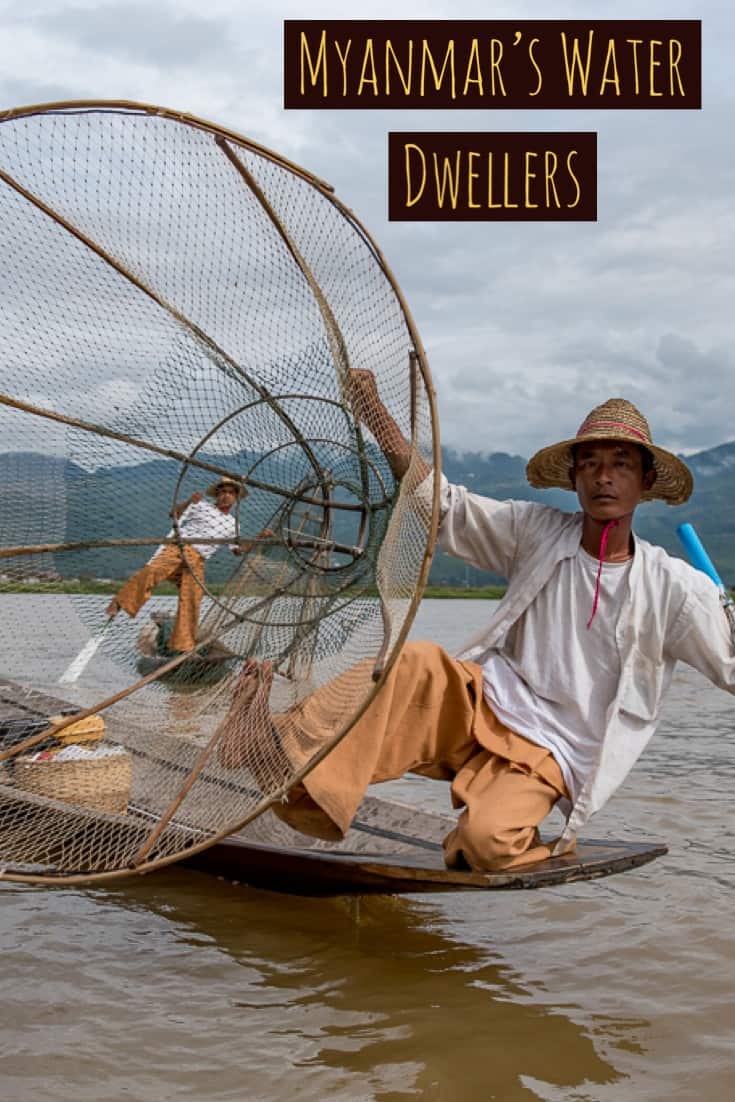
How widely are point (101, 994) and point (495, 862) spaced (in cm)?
106

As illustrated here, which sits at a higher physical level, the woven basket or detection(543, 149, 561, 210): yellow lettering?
detection(543, 149, 561, 210): yellow lettering

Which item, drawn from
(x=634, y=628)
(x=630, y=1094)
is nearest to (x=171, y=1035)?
(x=630, y=1094)

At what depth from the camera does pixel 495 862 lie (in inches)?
109

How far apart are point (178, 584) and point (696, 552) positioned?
73.1 inches

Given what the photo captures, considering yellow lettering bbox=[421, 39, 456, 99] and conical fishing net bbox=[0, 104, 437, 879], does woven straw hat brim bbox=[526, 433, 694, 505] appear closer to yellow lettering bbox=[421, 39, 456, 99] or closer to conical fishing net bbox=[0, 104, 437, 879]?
conical fishing net bbox=[0, 104, 437, 879]

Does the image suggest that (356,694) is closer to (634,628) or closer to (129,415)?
(634,628)

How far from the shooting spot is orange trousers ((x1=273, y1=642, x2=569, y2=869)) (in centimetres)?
277

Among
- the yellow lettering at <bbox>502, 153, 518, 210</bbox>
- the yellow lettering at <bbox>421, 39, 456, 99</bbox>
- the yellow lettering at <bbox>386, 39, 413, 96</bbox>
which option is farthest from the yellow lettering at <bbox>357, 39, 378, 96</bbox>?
the yellow lettering at <bbox>502, 153, 518, 210</bbox>

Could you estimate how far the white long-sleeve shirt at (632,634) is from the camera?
294 centimetres

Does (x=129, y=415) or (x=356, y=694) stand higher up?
(x=129, y=415)

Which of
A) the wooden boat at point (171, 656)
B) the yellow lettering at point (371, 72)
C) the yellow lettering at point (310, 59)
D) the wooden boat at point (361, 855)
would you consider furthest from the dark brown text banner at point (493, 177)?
the wooden boat at point (361, 855)

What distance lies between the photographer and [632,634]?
298cm

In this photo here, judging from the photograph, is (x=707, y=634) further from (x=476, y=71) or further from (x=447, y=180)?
(x=476, y=71)

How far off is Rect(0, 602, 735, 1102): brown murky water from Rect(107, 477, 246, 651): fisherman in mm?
909
